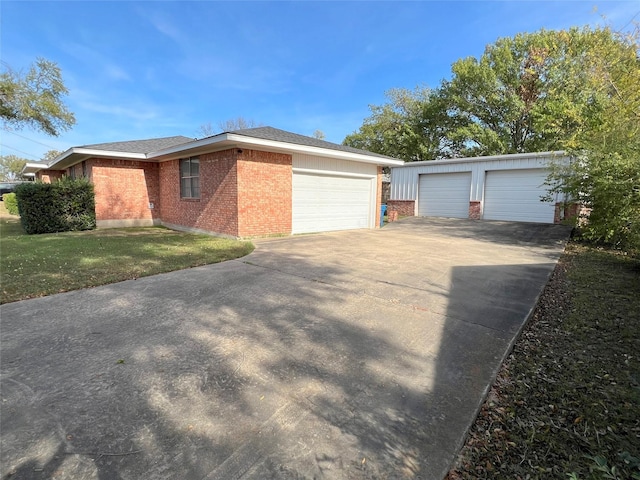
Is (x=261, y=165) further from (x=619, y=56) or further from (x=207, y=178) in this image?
(x=619, y=56)

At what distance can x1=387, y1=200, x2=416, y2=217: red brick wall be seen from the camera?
737 inches

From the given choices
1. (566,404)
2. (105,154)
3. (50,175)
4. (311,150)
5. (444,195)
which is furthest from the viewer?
(50,175)

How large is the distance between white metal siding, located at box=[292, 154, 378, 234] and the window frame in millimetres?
3373

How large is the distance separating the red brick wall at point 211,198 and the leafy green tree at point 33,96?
1095 centimetres

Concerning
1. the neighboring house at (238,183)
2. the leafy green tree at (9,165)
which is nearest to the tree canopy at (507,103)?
the neighboring house at (238,183)

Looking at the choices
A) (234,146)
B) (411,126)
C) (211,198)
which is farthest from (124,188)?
(411,126)

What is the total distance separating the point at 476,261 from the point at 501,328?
368 cm

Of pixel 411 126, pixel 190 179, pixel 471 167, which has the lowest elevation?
pixel 190 179

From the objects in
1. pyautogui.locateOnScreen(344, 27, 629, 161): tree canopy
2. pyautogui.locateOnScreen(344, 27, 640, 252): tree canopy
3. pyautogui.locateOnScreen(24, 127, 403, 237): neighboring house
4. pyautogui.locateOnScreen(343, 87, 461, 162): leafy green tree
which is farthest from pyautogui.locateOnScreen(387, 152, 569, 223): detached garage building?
pyautogui.locateOnScreen(343, 87, 461, 162): leafy green tree

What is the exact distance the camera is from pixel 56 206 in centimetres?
1148

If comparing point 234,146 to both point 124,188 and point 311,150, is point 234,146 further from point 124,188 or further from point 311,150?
point 124,188

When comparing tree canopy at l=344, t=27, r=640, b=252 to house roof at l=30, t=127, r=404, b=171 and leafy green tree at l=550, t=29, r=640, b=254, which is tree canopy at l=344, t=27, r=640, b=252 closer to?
leafy green tree at l=550, t=29, r=640, b=254

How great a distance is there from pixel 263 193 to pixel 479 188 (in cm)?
1127

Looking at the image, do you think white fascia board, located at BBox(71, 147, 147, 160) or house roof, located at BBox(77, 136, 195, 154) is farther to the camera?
house roof, located at BBox(77, 136, 195, 154)
